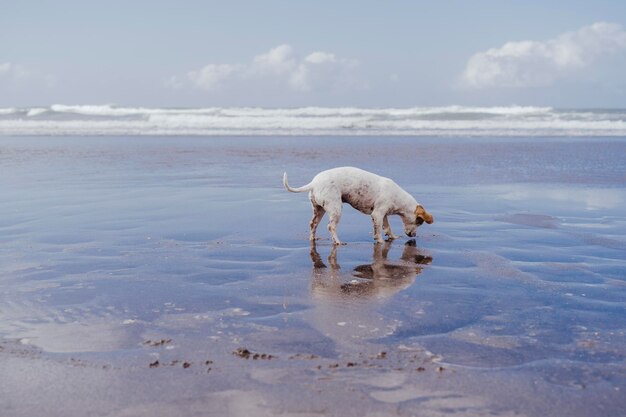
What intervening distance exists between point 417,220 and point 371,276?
8.05 ft

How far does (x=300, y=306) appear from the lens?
636 cm

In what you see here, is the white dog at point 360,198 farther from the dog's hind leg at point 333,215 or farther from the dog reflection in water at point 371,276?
the dog reflection in water at point 371,276

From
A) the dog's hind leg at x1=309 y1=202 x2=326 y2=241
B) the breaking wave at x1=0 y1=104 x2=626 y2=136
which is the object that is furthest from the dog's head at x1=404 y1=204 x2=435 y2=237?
the breaking wave at x1=0 y1=104 x2=626 y2=136

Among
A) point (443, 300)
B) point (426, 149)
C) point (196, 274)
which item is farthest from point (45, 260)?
point (426, 149)

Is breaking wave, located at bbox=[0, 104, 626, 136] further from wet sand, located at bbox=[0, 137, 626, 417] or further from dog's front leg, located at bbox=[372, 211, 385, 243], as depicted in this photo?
dog's front leg, located at bbox=[372, 211, 385, 243]

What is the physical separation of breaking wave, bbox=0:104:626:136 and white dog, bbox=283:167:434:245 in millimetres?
25071

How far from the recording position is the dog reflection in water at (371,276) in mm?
6934

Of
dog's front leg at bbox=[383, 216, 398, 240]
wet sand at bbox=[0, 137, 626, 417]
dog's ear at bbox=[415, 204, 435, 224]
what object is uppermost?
dog's ear at bbox=[415, 204, 435, 224]

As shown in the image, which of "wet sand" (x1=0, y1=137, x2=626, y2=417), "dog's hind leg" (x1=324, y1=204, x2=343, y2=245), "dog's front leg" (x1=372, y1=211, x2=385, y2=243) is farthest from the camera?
"dog's front leg" (x1=372, y1=211, x2=385, y2=243)

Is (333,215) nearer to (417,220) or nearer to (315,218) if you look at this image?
(315,218)

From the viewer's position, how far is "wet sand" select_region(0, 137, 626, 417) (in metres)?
4.34

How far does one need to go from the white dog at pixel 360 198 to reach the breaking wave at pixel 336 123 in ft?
82.3

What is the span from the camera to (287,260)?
8.42 meters

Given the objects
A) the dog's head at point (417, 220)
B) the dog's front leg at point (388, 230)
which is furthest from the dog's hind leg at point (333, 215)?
the dog's head at point (417, 220)
